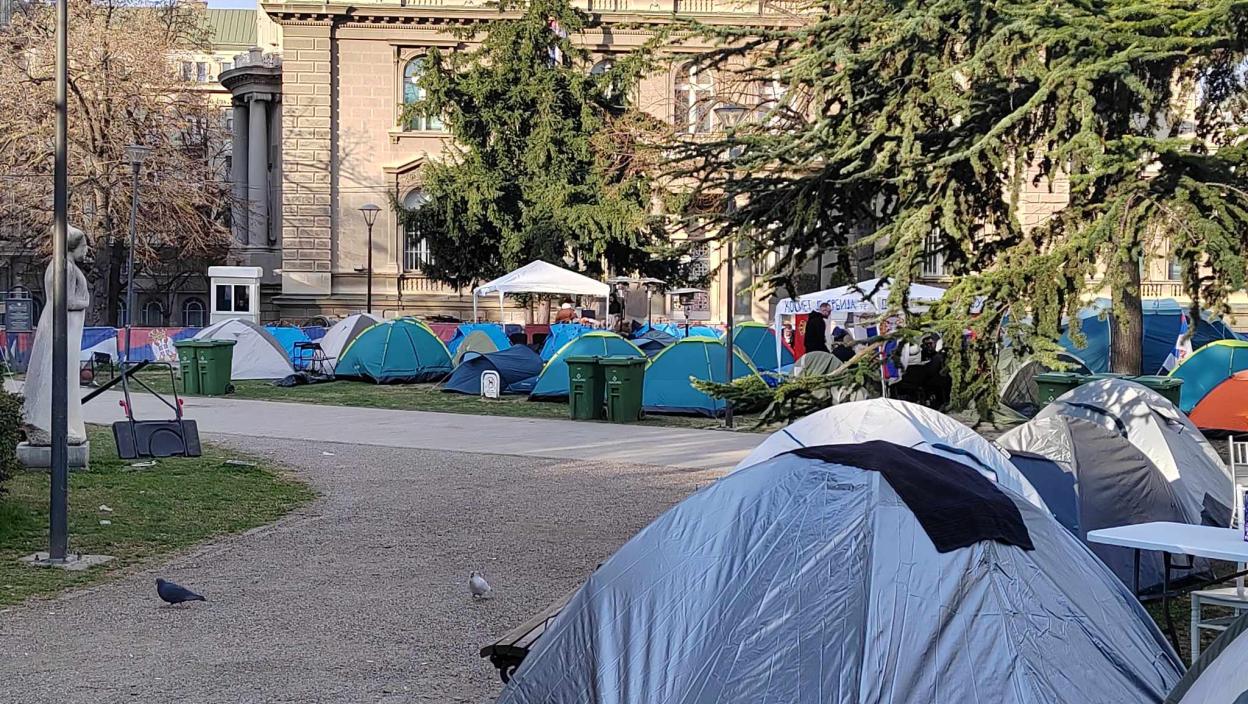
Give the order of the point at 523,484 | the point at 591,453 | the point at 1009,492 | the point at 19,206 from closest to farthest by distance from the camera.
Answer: the point at 1009,492
the point at 523,484
the point at 591,453
the point at 19,206

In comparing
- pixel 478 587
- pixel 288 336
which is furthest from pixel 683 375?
pixel 288 336

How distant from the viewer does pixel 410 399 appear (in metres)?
24.9

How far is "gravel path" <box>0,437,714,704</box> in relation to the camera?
6.94 metres

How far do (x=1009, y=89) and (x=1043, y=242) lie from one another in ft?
4.00

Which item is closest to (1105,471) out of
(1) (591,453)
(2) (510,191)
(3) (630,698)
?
(3) (630,698)

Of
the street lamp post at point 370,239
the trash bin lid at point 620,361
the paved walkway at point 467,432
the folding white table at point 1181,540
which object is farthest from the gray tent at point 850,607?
the street lamp post at point 370,239

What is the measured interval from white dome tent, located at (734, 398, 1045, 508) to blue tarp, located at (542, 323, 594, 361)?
1977 centimetres

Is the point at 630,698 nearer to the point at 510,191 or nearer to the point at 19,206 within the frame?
the point at 510,191

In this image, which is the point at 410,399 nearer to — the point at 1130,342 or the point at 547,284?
the point at 547,284

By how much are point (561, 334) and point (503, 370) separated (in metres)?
4.34

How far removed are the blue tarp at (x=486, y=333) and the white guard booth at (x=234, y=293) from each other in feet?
18.7

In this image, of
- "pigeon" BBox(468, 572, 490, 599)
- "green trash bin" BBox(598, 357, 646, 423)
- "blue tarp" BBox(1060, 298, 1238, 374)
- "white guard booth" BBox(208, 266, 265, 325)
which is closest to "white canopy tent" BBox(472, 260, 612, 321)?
"white guard booth" BBox(208, 266, 265, 325)

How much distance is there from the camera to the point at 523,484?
14344 mm

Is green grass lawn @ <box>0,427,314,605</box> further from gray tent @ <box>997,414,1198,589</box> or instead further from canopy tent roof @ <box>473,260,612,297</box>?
canopy tent roof @ <box>473,260,612,297</box>
